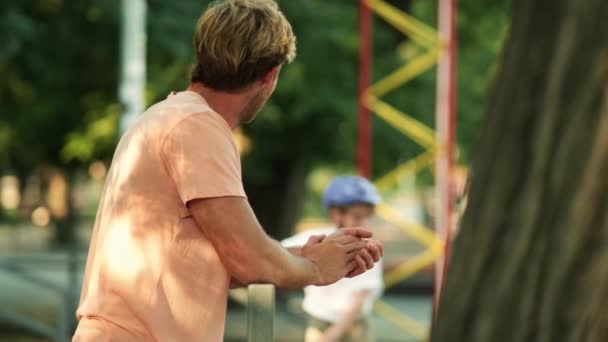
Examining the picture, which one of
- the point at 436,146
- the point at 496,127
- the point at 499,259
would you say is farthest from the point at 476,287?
the point at 436,146

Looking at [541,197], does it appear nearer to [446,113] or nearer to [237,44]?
[237,44]

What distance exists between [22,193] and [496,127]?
2018 inches

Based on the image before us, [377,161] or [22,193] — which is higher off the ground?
[377,161]

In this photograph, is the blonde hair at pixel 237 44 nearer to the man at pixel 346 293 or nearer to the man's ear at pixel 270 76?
the man's ear at pixel 270 76

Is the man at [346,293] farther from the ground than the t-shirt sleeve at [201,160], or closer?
closer

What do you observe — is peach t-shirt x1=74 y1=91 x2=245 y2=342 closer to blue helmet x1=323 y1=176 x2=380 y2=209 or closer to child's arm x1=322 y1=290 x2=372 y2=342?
child's arm x1=322 y1=290 x2=372 y2=342

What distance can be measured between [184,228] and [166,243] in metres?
0.05

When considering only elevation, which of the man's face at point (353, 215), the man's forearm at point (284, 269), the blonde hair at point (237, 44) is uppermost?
the blonde hair at point (237, 44)

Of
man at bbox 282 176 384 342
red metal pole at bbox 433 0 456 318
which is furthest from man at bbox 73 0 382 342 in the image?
red metal pole at bbox 433 0 456 318

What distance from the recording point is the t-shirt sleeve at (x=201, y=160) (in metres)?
3.44

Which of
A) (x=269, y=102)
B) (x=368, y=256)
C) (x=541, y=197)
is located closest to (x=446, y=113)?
(x=269, y=102)

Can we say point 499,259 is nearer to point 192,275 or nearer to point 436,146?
point 192,275

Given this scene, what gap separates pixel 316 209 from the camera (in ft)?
198

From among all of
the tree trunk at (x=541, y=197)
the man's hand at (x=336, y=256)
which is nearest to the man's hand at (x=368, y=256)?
the man's hand at (x=336, y=256)
